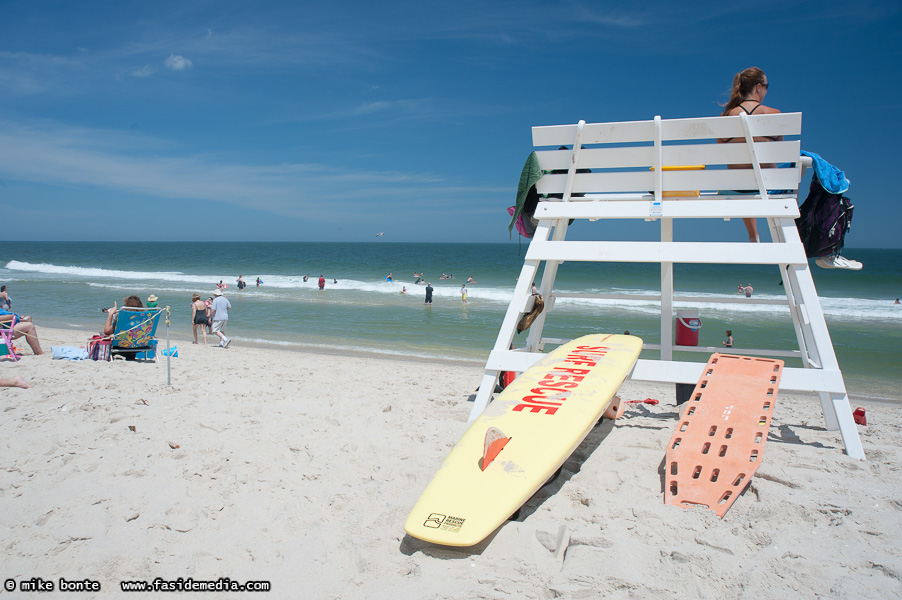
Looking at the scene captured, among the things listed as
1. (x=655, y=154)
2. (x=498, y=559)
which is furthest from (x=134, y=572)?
(x=655, y=154)

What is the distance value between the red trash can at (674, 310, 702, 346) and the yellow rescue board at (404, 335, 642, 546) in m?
1.96

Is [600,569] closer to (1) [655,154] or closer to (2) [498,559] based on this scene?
(2) [498,559]

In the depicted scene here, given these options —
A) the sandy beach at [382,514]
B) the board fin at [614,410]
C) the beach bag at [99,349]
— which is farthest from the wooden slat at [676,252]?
the beach bag at [99,349]

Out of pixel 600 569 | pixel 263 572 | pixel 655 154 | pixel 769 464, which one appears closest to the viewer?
pixel 600 569

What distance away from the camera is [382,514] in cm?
306

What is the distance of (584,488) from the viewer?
3215mm

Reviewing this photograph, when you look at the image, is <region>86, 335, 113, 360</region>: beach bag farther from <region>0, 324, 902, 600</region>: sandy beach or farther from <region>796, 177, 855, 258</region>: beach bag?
<region>796, 177, 855, 258</region>: beach bag

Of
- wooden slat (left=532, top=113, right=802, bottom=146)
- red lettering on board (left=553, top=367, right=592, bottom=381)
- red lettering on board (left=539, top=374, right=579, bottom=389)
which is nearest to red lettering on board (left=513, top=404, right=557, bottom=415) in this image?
red lettering on board (left=539, top=374, right=579, bottom=389)

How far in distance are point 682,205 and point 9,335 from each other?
1072 cm

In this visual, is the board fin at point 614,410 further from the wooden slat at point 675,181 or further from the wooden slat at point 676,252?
the wooden slat at point 675,181

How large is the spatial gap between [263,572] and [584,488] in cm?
188

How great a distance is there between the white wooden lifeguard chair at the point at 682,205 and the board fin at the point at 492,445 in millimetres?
1023

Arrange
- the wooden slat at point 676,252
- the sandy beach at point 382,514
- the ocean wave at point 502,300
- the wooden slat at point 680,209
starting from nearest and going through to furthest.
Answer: the sandy beach at point 382,514 → the wooden slat at point 676,252 → the wooden slat at point 680,209 → the ocean wave at point 502,300

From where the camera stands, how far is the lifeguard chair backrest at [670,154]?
382 centimetres
